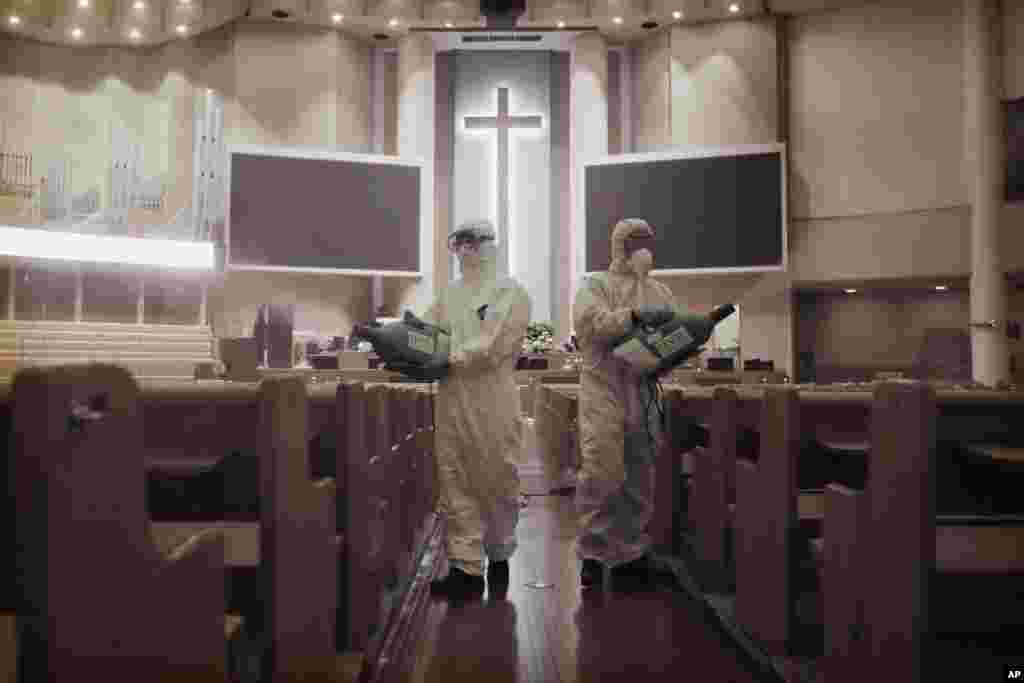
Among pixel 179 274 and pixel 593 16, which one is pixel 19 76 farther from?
pixel 593 16

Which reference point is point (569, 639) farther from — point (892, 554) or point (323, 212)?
point (323, 212)

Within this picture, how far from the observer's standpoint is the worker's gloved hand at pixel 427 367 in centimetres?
336

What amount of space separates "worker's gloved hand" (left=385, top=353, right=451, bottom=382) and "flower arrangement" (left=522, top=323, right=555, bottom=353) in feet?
17.2

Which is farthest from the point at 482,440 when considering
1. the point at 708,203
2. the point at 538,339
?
the point at 708,203

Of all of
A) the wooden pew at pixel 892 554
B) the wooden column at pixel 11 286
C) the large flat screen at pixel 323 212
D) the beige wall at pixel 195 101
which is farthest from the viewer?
the beige wall at pixel 195 101

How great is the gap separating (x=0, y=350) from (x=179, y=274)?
1.99 meters

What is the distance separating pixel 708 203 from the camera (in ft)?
31.5

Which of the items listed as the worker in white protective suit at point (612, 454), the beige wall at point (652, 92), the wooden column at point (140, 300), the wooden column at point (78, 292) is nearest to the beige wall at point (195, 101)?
the wooden column at point (140, 300)

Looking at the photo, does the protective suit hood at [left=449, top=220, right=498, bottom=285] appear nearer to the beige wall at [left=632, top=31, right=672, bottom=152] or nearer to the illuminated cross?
the illuminated cross

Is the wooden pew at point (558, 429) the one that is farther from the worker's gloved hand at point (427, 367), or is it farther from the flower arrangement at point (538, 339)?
the worker's gloved hand at point (427, 367)

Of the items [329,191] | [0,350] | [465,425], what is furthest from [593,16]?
[465,425]

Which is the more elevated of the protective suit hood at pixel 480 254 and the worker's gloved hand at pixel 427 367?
the protective suit hood at pixel 480 254

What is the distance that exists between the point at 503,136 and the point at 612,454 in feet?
26.0

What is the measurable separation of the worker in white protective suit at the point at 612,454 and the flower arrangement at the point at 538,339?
16.4 ft
